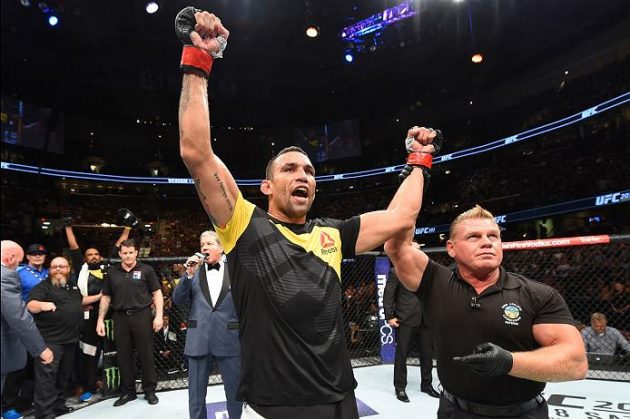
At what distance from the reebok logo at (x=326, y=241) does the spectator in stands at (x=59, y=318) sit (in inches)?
139

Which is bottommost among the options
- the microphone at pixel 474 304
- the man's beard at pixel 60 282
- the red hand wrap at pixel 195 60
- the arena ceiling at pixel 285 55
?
the microphone at pixel 474 304

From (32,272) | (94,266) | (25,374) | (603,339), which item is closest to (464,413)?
(603,339)

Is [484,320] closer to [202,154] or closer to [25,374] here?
[202,154]

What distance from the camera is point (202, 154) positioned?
1288mm

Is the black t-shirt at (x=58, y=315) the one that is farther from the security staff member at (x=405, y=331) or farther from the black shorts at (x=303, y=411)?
the black shorts at (x=303, y=411)

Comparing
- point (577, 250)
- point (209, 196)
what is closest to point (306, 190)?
point (209, 196)

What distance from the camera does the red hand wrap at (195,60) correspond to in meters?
1.32

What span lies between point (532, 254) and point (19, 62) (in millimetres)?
15904

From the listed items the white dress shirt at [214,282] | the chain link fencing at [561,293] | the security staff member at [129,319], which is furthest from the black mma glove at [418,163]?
the security staff member at [129,319]

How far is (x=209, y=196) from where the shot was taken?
132cm

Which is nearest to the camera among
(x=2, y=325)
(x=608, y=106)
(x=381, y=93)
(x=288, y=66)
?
(x=2, y=325)

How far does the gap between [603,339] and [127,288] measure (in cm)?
→ 543

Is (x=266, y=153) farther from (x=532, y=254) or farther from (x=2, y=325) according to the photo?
(x=2, y=325)

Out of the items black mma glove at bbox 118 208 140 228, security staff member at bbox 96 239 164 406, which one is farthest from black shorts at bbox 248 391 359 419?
black mma glove at bbox 118 208 140 228
